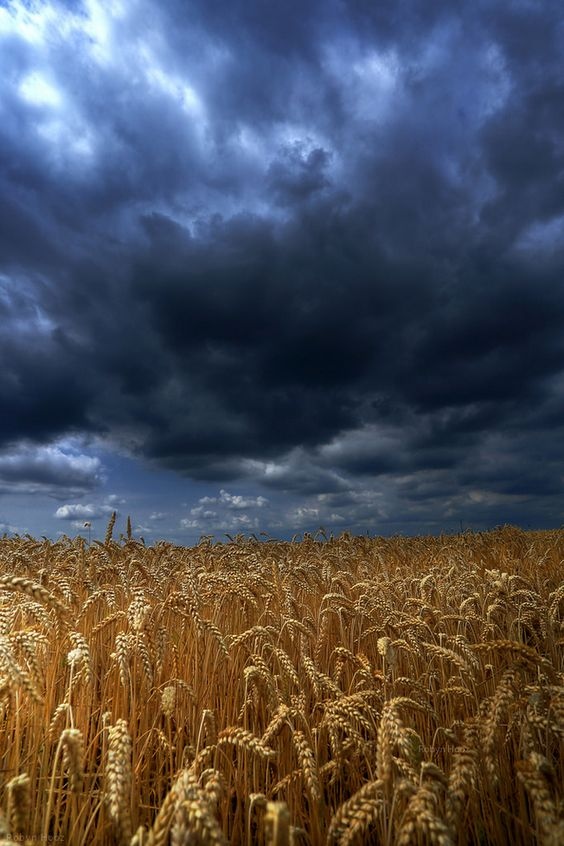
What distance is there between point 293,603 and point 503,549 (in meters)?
8.08

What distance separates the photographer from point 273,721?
266cm

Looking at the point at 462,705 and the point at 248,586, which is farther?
the point at 248,586

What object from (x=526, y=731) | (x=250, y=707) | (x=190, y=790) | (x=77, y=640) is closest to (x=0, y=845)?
(x=190, y=790)

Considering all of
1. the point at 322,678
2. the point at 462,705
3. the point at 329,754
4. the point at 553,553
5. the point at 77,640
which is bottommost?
the point at 329,754

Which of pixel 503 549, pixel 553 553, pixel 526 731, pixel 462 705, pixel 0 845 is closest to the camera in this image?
pixel 0 845

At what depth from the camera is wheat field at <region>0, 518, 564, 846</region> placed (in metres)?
1.88

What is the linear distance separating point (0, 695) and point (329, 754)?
87.7 inches

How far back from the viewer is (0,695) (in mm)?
2844

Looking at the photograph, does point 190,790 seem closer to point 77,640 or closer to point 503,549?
point 77,640

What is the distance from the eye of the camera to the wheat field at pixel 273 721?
1.88m

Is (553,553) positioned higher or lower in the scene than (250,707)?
higher

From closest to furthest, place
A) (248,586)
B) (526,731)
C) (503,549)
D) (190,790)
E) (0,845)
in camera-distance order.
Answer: (0,845) < (190,790) < (526,731) < (248,586) < (503,549)

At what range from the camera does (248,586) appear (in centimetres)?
509

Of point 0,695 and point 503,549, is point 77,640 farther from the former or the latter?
point 503,549
